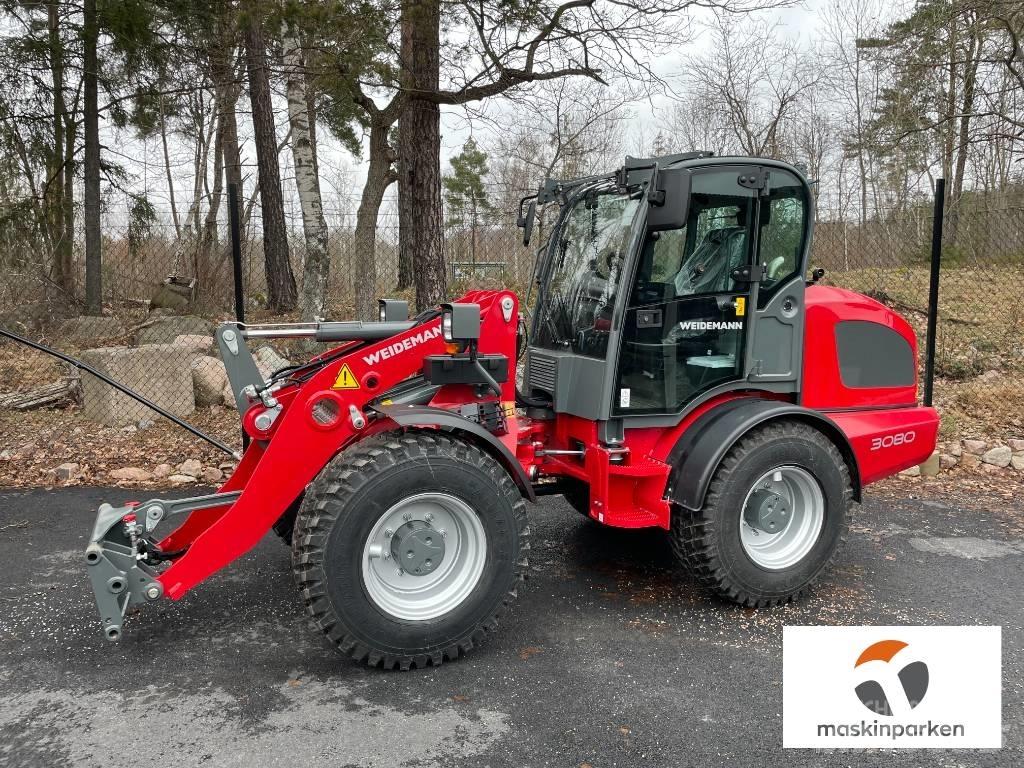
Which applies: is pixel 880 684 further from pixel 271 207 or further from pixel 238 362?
pixel 271 207

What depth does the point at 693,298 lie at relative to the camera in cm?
386

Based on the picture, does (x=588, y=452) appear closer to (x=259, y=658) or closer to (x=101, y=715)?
(x=259, y=658)

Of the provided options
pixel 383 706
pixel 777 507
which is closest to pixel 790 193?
pixel 777 507

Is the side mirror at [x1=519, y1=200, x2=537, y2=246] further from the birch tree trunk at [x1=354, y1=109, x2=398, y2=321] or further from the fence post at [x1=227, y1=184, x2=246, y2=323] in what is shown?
the birch tree trunk at [x1=354, y1=109, x2=398, y2=321]

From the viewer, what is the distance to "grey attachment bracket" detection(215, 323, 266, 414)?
3529mm

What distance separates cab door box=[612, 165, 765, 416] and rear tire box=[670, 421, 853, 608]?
46 centimetres

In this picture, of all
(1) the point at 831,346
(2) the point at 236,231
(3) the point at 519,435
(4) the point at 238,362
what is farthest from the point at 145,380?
(1) the point at 831,346

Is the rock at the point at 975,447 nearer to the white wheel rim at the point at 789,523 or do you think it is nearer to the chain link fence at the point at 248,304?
the chain link fence at the point at 248,304

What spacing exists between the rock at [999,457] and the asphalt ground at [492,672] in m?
1.86

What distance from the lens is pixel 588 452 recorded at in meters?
3.97

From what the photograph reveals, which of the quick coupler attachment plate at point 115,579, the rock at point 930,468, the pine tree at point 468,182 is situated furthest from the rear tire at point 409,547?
the pine tree at point 468,182

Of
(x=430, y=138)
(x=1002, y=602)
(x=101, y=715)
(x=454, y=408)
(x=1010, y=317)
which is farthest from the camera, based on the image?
(x=1010, y=317)

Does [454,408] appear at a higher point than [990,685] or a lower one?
higher

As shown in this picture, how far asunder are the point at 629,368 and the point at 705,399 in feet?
1.58
